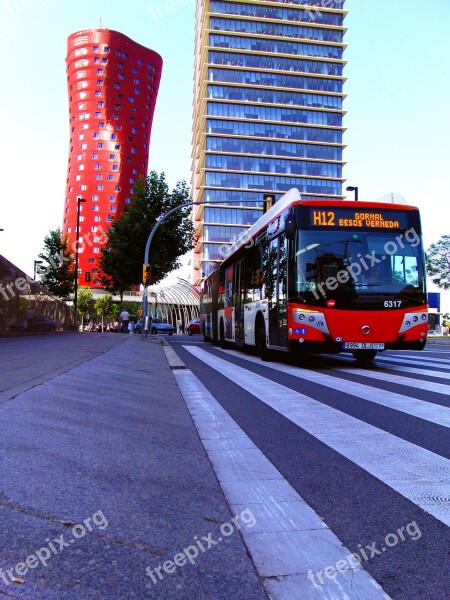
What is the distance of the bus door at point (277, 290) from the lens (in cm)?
966

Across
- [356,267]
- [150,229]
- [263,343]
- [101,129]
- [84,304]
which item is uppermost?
[101,129]

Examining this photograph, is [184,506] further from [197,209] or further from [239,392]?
[197,209]

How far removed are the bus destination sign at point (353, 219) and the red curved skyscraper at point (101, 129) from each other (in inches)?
3699

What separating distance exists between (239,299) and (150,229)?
16.5 meters

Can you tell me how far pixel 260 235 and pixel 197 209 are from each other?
280 feet

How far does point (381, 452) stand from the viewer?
3.52 metres

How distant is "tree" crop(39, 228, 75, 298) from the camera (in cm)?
4094

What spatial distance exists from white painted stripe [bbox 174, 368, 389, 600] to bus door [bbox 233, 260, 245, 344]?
10.0 meters

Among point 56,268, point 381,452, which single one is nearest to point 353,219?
point 381,452

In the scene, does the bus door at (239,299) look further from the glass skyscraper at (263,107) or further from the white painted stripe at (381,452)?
the glass skyscraper at (263,107)

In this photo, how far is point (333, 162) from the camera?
90.6m

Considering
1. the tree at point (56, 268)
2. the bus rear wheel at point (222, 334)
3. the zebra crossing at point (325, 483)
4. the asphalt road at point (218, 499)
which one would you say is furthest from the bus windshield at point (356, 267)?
the tree at point (56, 268)

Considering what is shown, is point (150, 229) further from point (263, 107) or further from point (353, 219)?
point (263, 107)

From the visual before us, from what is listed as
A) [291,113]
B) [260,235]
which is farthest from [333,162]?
[260,235]
